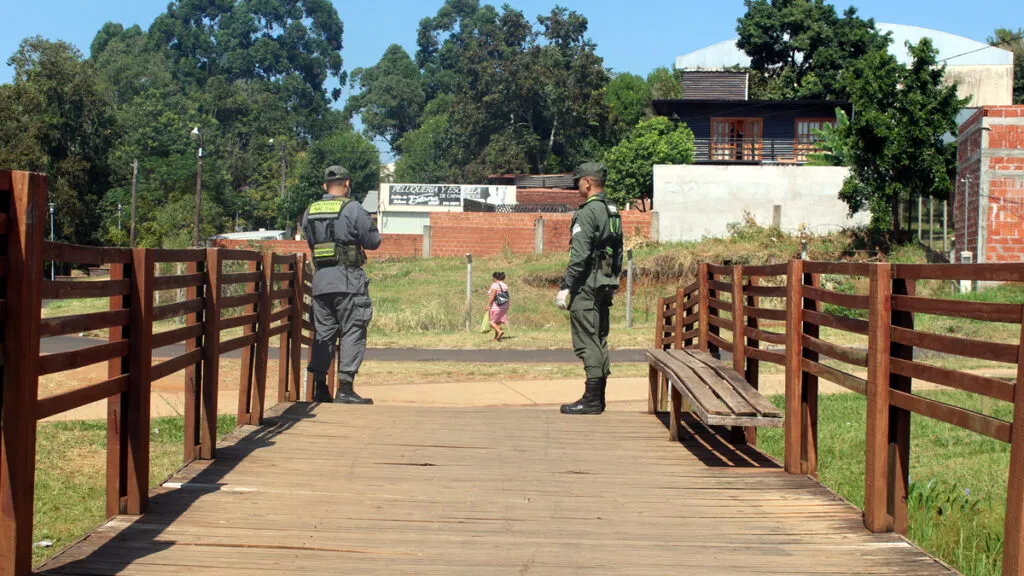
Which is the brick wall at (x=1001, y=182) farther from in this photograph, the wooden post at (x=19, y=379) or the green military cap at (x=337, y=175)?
the wooden post at (x=19, y=379)

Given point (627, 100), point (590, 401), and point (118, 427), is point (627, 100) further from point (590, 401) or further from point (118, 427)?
point (118, 427)

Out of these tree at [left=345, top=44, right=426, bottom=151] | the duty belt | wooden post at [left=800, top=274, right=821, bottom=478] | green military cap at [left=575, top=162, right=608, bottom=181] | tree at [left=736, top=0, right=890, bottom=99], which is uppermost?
tree at [left=345, top=44, right=426, bottom=151]

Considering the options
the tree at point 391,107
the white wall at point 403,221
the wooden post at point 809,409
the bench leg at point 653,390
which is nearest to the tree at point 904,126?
the bench leg at point 653,390

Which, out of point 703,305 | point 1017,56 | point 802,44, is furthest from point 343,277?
point 1017,56

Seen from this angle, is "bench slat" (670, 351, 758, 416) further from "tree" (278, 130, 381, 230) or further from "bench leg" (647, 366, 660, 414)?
"tree" (278, 130, 381, 230)

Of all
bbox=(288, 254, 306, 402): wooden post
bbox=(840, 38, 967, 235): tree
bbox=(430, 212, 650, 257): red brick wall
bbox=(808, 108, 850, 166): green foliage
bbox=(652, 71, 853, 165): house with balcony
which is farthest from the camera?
bbox=(652, 71, 853, 165): house with balcony

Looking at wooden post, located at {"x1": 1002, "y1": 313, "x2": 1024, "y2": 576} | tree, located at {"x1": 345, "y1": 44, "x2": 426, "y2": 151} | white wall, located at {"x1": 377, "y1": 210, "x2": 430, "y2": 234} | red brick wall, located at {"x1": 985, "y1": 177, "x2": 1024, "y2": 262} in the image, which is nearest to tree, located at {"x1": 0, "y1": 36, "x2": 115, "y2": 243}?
white wall, located at {"x1": 377, "y1": 210, "x2": 430, "y2": 234}

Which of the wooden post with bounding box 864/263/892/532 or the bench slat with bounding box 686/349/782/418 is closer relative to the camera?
the wooden post with bounding box 864/263/892/532

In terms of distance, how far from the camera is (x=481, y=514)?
541cm

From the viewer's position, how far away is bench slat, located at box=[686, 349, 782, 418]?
6.23 meters

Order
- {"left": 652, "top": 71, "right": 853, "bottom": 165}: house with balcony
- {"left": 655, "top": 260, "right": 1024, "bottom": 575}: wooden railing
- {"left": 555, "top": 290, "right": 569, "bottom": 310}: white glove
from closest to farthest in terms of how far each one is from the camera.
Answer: {"left": 655, "top": 260, "right": 1024, "bottom": 575}: wooden railing, {"left": 555, "top": 290, "right": 569, "bottom": 310}: white glove, {"left": 652, "top": 71, "right": 853, "bottom": 165}: house with balcony

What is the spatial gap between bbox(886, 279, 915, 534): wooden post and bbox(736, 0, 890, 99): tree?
51426mm

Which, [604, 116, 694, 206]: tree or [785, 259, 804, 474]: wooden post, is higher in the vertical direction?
[604, 116, 694, 206]: tree

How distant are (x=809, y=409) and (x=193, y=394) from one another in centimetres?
353
